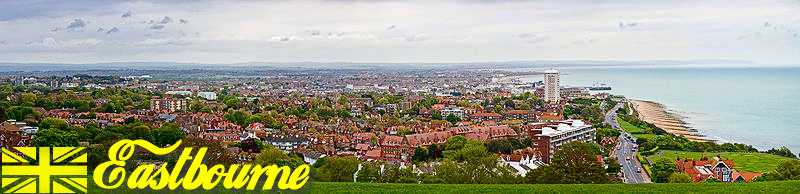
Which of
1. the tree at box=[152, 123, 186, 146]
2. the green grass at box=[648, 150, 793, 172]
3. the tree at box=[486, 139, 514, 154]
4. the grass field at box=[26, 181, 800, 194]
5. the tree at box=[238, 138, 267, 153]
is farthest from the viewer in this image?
the tree at box=[152, 123, 186, 146]

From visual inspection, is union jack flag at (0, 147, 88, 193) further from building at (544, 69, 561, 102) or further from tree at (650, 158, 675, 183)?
building at (544, 69, 561, 102)

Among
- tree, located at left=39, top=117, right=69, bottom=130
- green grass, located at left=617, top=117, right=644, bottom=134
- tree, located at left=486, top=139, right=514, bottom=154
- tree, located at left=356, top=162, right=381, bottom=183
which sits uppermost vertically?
tree, located at left=356, top=162, right=381, bottom=183

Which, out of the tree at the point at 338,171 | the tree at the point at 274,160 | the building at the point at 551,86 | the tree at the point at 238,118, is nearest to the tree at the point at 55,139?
the tree at the point at 274,160

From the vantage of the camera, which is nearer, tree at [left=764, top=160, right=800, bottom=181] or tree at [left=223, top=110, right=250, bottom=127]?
tree at [left=764, top=160, right=800, bottom=181]

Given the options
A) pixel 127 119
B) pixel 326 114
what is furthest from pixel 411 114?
pixel 127 119

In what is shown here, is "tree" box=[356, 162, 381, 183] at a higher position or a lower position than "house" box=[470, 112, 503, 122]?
higher

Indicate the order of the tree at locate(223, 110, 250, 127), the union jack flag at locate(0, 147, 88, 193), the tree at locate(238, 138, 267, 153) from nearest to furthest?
the union jack flag at locate(0, 147, 88, 193), the tree at locate(238, 138, 267, 153), the tree at locate(223, 110, 250, 127)

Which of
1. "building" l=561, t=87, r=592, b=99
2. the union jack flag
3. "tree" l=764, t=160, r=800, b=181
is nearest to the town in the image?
"tree" l=764, t=160, r=800, b=181
